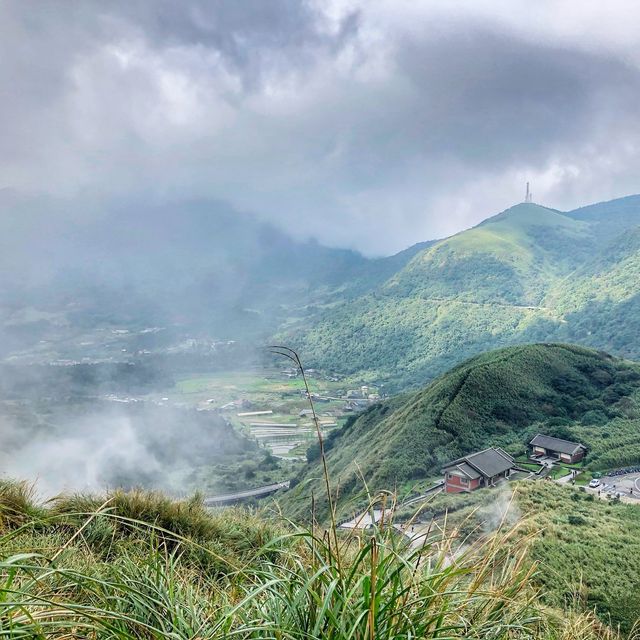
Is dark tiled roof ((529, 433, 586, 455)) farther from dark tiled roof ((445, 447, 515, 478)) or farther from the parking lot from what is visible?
dark tiled roof ((445, 447, 515, 478))

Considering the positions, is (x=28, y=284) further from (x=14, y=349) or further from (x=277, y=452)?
(x=277, y=452)

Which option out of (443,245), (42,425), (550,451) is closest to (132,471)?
(42,425)

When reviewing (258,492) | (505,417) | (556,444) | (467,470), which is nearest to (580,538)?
(467,470)

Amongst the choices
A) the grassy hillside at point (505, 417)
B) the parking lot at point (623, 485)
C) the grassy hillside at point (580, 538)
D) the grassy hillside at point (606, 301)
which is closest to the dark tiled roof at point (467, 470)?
the grassy hillside at point (505, 417)

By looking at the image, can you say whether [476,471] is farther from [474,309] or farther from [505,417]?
[474,309]

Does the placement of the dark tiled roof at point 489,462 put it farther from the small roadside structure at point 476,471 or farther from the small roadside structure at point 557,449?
the small roadside structure at point 557,449

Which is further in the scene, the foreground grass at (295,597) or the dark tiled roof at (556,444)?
the dark tiled roof at (556,444)

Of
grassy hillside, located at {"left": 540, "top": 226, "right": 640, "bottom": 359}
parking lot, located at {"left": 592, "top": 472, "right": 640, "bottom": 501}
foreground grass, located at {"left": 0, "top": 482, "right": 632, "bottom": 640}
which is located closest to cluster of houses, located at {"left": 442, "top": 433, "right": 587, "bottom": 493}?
parking lot, located at {"left": 592, "top": 472, "right": 640, "bottom": 501}
